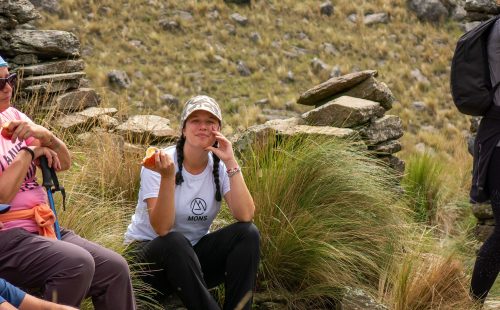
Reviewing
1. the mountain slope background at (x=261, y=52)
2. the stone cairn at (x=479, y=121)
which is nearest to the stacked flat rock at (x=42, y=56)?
the stone cairn at (x=479, y=121)

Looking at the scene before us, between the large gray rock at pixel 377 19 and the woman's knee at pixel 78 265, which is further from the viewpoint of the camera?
the large gray rock at pixel 377 19

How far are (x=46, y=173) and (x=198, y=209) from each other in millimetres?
825

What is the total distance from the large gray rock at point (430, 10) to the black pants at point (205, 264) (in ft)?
80.1

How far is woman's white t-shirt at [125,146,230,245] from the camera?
14.4 ft

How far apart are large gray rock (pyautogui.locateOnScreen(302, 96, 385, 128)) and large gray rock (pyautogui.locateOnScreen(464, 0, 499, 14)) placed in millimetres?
1219

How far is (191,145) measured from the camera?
4457 millimetres

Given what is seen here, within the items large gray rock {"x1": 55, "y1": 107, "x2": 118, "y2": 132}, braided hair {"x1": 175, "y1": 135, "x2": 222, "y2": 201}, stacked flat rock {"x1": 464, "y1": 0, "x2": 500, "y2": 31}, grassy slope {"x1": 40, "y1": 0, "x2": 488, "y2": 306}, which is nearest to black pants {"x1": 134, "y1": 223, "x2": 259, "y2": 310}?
braided hair {"x1": 175, "y1": 135, "x2": 222, "y2": 201}

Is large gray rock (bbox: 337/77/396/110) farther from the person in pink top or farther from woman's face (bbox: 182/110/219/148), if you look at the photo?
the person in pink top

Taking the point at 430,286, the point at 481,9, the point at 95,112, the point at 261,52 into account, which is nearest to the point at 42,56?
Answer: the point at 95,112

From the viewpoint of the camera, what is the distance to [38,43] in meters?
8.79

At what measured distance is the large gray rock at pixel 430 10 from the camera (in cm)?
2759

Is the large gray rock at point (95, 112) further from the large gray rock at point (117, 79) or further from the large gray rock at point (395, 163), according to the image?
the large gray rock at point (117, 79)

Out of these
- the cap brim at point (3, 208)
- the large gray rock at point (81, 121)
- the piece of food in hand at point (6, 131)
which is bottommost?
the large gray rock at point (81, 121)

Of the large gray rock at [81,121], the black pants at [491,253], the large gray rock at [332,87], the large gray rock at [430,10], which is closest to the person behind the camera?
the black pants at [491,253]
